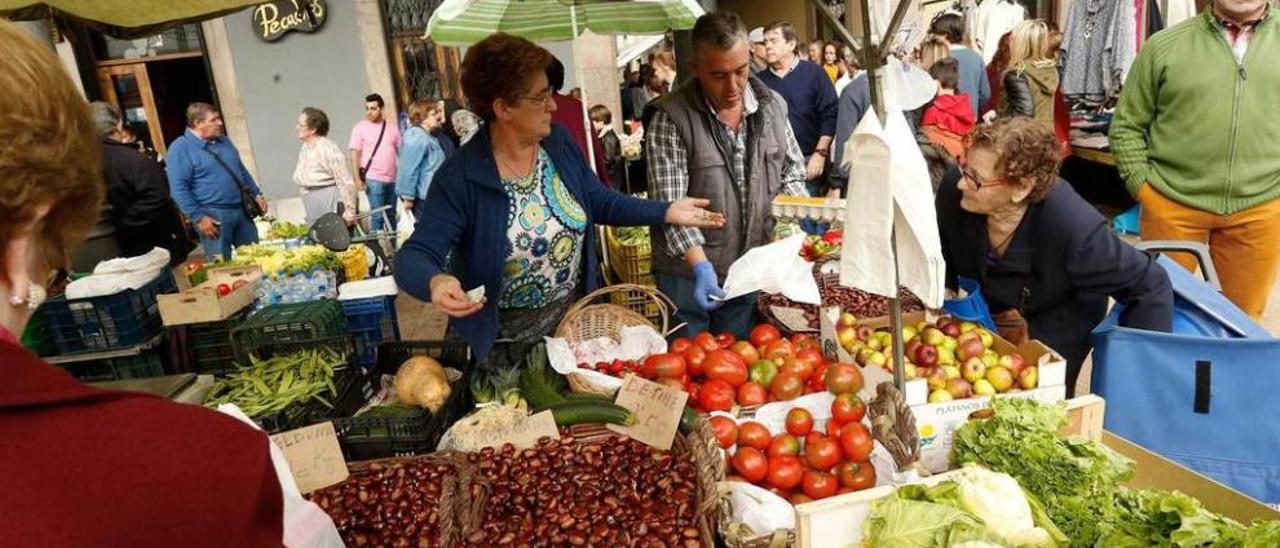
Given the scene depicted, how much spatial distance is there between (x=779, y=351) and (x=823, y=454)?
0.58 meters

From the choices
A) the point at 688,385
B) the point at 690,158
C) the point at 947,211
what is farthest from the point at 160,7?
the point at 947,211

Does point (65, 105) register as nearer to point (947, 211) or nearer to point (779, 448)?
point (779, 448)

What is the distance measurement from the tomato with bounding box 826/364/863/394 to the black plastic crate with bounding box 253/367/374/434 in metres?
1.59

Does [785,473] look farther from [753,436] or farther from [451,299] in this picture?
[451,299]

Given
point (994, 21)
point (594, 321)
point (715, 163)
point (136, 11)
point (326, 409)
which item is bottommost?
point (326, 409)

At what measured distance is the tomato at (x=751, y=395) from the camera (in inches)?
93.4

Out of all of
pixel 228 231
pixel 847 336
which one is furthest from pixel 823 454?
pixel 228 231

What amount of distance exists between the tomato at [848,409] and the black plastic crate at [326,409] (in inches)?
62.3

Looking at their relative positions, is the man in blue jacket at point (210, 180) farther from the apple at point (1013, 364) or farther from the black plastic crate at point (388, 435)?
the apple at point (1013, 364)

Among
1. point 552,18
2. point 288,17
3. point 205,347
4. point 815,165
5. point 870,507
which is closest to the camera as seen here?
point 870,507

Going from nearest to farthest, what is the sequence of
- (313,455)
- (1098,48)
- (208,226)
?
(313,455), (1098,48), (208,226)

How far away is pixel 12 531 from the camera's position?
2.37 ft

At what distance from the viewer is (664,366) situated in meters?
2.48

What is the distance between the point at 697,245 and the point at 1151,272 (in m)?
1.61
